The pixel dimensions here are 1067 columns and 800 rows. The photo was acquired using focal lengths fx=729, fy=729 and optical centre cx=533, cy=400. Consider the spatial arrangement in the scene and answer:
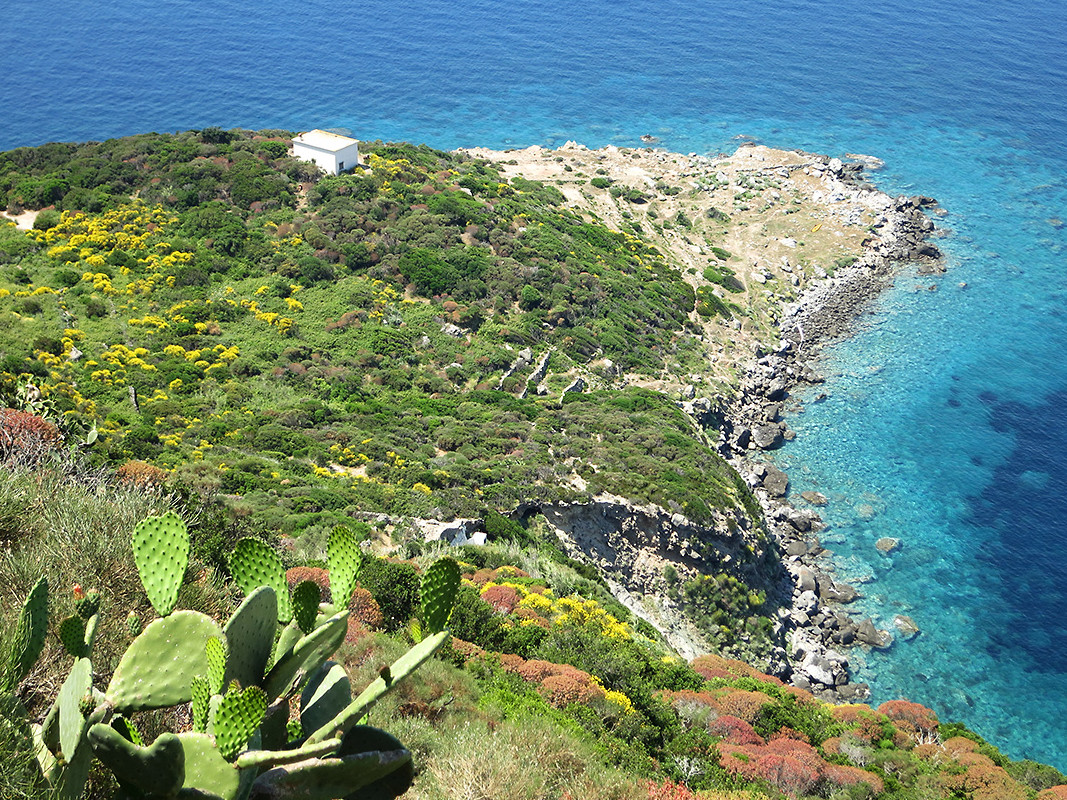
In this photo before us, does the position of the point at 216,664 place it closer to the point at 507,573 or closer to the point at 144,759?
the point at 144,759

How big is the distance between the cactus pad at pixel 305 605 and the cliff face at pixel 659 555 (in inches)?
834

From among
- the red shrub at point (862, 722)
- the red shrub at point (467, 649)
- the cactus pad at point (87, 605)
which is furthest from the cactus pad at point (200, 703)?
the red shrub at point (862, 722)

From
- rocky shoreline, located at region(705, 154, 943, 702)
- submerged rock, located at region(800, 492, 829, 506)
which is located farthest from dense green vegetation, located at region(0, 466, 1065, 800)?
submerged rock, located at region(800, 492, 829, 506)

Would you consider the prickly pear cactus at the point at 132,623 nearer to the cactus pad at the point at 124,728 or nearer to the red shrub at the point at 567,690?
the cactus pad at the point at 124,728

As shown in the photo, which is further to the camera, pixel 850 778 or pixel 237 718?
pixel 850 778

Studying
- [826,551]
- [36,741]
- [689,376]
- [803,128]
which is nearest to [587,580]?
[826,551]

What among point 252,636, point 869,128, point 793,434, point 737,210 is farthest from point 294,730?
point 869,128

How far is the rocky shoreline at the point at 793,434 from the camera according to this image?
29.5 m

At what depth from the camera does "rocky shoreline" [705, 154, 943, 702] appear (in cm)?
2955

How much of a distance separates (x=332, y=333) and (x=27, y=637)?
30.8 meters

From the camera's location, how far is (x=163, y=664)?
5.51 metres

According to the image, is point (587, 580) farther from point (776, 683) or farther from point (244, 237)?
point (244, 237)

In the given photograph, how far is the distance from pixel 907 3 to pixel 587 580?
147 m

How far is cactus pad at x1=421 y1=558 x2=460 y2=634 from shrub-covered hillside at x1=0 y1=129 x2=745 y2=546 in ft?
43.9
